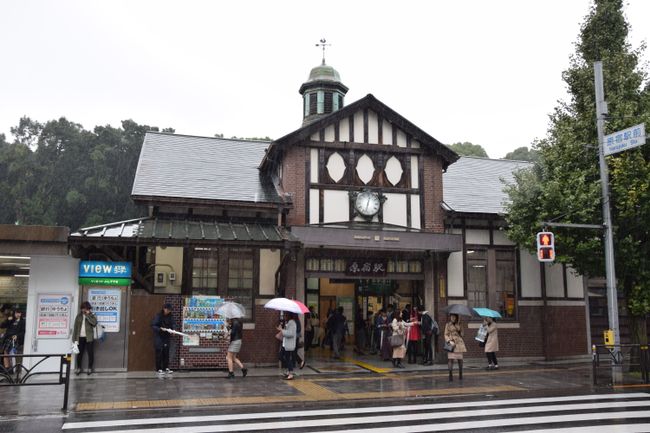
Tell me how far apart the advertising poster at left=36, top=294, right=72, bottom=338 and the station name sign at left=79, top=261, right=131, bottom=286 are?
0.83m

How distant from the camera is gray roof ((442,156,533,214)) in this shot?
19.9m

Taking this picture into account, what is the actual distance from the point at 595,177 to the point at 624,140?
94.4 inches

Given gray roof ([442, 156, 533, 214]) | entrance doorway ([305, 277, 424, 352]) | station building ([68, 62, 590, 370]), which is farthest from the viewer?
entrance doorway ([305, 277, 424, 352])

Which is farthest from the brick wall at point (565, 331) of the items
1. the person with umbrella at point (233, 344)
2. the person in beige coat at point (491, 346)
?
the person with umbrella at point (233, 344)

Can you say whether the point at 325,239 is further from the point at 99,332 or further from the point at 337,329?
the point at 99,332

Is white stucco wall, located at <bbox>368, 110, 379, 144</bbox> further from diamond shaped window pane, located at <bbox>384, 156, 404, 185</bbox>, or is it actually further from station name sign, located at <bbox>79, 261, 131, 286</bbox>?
station name sign, located at <bbox>79, 261, 131, 286</bbox>

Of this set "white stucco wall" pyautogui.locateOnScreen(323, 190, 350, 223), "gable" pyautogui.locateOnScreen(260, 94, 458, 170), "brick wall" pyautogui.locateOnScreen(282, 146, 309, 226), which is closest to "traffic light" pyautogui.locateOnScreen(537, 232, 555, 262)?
"gable" pyautogui.locateOnScreen(260, 94, 458, 170)

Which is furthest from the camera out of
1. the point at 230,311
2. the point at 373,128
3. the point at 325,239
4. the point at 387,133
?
the point at 387,133

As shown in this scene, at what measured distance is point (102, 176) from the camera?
2272 inches

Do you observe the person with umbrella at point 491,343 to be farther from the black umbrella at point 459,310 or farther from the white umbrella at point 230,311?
the white umbrella at point 230,311

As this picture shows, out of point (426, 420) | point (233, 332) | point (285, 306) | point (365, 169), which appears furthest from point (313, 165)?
point (426, 420)

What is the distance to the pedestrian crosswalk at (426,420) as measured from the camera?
8805 mm

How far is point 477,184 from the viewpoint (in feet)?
72.8

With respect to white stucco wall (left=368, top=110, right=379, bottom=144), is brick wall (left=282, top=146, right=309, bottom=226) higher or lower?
lower
